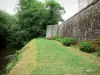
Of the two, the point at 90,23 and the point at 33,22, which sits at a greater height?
the point at 33,22

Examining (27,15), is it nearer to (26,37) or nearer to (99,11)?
(26,37)

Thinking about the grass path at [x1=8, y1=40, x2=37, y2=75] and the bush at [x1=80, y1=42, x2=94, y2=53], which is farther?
the bush at [x1=80, y1=42, x2=94, y2=53]

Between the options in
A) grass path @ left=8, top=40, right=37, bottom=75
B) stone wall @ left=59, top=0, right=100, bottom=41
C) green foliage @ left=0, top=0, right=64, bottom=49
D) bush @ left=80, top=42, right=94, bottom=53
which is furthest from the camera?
green foliage @ left=0, top=0, right=64, bottom=49

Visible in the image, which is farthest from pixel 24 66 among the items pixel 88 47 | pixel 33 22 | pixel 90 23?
pixel 33 22

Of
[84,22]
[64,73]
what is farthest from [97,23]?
[64,73]

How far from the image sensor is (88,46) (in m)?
9.79

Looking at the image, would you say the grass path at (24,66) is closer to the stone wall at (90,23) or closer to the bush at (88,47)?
the bush at (88,47)

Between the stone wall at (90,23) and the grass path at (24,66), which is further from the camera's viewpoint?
the stone wall at (90,23)

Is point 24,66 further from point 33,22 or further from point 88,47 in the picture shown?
point 33,22

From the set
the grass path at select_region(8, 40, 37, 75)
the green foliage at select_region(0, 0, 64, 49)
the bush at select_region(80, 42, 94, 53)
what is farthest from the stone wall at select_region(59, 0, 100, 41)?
the green foliage at select_region(0, 0, 64, 49)

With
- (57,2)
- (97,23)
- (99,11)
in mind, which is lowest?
(97,23)

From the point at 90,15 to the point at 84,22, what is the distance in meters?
1.18

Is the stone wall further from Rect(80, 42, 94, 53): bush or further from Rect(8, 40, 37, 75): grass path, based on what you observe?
Rect(8, 40, 37, 75): grass path

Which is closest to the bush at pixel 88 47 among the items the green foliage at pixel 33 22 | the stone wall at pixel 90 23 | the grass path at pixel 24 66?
the stone wall at pixel 90 23
